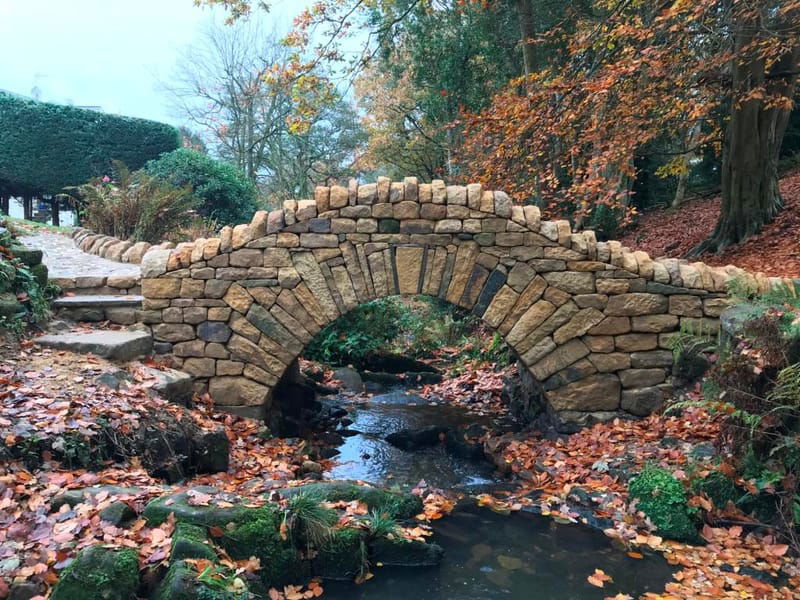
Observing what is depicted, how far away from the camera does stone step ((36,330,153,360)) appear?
5.23 meters

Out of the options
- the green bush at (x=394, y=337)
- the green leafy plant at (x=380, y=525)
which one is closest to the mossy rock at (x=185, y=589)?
the green leafy plant at (x=380, y=525)

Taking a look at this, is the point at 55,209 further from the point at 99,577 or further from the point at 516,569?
the point at 516,569

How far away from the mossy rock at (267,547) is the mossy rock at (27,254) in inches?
161

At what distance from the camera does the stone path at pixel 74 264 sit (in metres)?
6.79

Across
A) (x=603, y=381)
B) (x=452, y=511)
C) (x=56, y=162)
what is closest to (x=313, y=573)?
(x=452, y=511)

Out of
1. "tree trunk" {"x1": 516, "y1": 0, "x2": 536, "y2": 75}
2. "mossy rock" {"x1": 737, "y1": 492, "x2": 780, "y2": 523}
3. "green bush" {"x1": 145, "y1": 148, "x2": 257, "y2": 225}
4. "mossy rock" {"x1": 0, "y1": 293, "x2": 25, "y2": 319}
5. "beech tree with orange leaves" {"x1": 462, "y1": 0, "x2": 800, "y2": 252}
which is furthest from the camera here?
"green bush" {"x1": 145, "y1": 148, "x2": 257, "y2": 225}

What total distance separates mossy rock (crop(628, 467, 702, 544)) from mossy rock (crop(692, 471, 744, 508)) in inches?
5.2

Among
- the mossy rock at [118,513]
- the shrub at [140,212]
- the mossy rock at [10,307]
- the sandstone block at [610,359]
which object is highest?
the shrub at [140,212]

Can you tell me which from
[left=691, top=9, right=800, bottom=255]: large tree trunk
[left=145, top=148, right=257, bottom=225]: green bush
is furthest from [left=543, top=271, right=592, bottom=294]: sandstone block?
[left=145, top=148, right=257, bottom=225]: green bush

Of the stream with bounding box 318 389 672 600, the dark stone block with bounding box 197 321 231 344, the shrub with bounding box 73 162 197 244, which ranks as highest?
the shrub with bounding box 73 162 197 244

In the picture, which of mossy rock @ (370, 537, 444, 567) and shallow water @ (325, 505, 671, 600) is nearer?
shallow water @ (325, 505, 671, 600)

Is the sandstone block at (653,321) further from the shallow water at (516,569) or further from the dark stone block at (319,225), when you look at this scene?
the dark stone block at (319,225)

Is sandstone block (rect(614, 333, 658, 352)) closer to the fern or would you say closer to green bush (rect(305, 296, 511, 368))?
the fern

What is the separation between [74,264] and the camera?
757 centimetres
